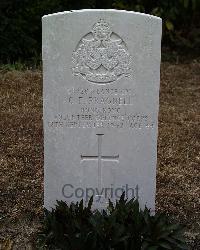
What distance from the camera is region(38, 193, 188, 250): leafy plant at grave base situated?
3822mm

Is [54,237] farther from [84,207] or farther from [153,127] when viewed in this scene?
[153,127]

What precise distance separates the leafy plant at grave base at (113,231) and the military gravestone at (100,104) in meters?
0.27

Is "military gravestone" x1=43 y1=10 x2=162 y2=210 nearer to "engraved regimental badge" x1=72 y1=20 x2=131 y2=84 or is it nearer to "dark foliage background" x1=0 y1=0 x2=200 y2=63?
"engraved regimental badge" x1=72 y1=20 x2=131 y2=84

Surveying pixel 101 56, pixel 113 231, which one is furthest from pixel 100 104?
pixel 113 231

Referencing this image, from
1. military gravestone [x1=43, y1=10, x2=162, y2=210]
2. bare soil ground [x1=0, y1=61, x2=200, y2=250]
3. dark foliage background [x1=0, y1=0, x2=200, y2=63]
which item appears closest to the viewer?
military gravestone [x1=43, y1=10, x2=162, y2=210]

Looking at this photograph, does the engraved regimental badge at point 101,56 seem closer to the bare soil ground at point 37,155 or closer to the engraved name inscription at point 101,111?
the engraved name inscription at point 101,111

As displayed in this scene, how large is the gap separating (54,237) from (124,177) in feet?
2.30

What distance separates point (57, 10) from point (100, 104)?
19.5 ft

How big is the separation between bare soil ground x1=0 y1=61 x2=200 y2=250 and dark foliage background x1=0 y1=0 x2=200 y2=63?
93 cm

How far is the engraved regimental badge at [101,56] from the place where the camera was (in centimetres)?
395

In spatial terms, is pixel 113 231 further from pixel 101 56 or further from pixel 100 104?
pixel 101 56

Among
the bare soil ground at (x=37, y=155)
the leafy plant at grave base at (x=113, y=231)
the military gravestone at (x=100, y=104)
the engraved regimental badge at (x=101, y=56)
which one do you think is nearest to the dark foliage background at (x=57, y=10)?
the bare soil ground at (x=37, y=155)

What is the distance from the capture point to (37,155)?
18.9ft

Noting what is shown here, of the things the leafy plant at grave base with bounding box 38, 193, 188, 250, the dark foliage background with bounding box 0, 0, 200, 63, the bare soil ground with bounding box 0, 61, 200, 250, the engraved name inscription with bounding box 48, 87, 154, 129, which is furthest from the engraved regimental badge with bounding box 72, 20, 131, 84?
the dark foliage background with bounding box 0, 0, 200, 63
